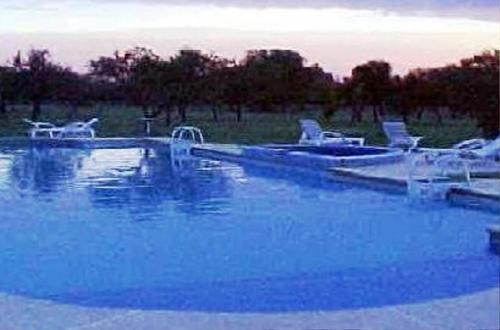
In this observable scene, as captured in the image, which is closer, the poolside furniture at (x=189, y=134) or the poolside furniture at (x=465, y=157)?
the poolside furniture at (x=465, y=157)

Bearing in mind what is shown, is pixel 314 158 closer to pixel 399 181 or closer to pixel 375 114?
pixel 399 181

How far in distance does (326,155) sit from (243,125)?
1317 centimetres

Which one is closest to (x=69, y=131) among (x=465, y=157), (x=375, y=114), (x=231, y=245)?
(x=465, y=157)

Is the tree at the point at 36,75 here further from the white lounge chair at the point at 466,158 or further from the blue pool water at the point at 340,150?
the white lounge chair at the point at 466,158

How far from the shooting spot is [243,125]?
28.6m

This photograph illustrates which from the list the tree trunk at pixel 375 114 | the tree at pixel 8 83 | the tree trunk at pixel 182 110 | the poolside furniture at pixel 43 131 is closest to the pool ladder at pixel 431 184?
the poolside furniture at pixel 43 131

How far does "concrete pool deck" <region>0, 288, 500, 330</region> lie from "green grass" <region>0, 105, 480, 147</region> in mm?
15114

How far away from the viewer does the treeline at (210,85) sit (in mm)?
27906

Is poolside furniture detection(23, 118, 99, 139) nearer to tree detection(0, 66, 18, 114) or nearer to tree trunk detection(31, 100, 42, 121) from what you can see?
tree detection(0, 66, 18, 114)

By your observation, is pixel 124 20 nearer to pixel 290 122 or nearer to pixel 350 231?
pixel 290 122

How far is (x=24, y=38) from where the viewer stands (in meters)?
28.1

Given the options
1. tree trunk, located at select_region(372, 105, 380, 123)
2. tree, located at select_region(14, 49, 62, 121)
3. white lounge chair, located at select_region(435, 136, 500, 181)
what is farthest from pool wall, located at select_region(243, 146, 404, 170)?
tree trunk, located at select_region(372, 105, 380, 123)

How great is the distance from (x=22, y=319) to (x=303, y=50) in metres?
25.8

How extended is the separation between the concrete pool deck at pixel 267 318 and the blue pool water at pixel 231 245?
572 millimetres
